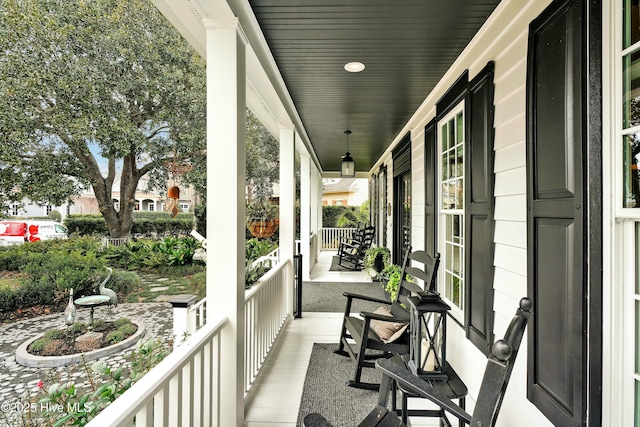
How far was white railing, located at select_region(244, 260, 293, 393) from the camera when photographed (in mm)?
2516

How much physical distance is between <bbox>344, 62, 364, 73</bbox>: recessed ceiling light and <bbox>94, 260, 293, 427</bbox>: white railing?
6.75 ft

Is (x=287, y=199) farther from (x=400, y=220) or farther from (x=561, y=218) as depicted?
(x=561, y=218)

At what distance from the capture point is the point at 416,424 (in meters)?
2.17

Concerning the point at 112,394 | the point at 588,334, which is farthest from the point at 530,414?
the point at 112,394

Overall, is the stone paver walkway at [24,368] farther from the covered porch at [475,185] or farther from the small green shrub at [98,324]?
the covered porch at [475,185]

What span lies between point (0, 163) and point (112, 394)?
113cm

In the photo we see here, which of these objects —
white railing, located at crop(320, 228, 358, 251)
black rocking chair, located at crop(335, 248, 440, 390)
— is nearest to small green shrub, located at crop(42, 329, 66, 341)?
black rocking chair, located at crop(335, 248, 440, 390)

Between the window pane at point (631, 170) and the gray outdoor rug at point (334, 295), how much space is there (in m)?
3.53

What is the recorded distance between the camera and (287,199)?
440 centimetres

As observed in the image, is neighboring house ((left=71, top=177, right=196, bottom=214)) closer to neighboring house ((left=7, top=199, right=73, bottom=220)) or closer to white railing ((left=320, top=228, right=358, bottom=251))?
neighboring house ((left=7, top=199, right=73, bottom=220))

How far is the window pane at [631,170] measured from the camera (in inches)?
42.5

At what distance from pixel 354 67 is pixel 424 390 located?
260 centimetres

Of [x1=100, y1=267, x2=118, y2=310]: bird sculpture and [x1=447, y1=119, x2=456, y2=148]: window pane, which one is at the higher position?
[x1=447, y1=119, x2=456, y2=148]: window pane

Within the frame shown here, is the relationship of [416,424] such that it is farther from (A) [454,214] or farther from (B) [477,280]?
(A) [454,214]
